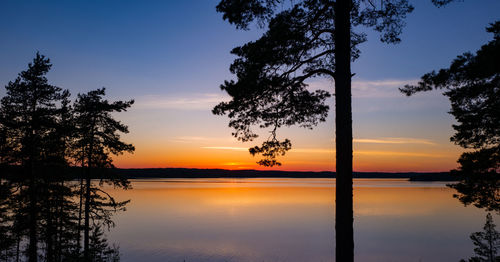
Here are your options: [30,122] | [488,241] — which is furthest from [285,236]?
[30,122]

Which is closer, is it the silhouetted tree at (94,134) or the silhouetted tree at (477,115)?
the silhouetted tree at (477,115)

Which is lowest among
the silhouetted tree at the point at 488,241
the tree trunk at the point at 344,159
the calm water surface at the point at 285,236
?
the calm water surface at the point at 285,236

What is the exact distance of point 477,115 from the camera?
44.3 feet

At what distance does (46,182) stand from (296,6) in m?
18.8

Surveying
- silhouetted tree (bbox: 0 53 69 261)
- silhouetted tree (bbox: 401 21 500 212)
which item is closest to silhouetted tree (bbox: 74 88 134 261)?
silhouetted tree (bbox: 0 53 69 261)

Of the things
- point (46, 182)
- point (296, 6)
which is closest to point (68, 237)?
point (46, 182)

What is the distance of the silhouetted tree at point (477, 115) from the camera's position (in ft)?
42.5

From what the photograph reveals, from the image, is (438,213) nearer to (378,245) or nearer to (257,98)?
(378,245)

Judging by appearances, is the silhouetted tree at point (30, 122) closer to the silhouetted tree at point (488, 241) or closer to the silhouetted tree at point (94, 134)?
the silhouetted tree at point (94, 134)

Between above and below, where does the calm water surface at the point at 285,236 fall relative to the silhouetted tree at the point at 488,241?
below

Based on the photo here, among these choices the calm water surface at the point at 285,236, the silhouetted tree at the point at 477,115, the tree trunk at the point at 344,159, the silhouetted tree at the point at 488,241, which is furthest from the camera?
the calm water surface at the point at 285,236

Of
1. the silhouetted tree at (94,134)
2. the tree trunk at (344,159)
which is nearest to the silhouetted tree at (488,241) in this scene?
the tree trunk at (344,159)

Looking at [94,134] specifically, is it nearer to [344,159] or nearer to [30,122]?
[30,122]

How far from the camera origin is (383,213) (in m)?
86.0
